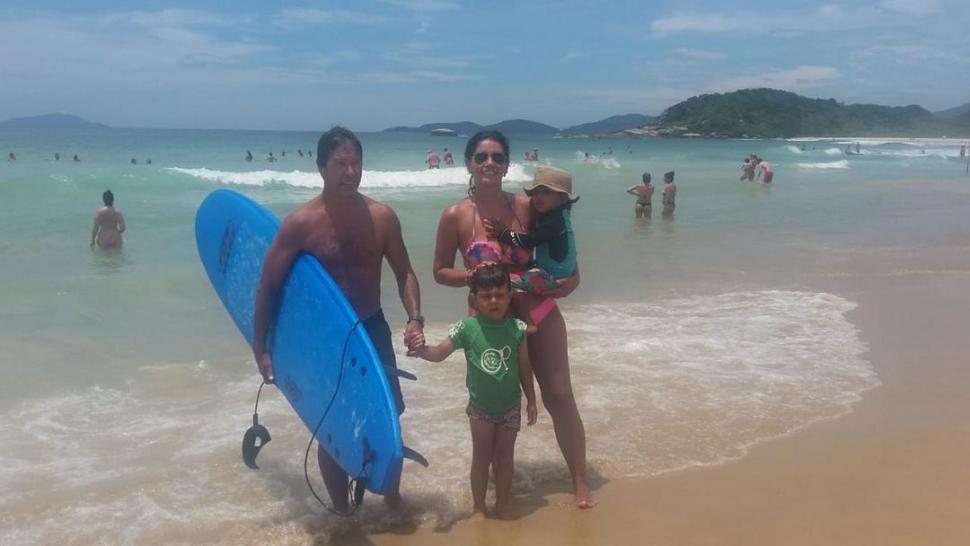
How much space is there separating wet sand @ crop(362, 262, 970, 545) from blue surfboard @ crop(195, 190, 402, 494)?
Result: 540mm

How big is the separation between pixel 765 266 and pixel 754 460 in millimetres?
6233

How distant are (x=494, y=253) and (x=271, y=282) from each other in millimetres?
900

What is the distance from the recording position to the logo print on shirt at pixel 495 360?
315cm

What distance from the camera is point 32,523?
3447mm

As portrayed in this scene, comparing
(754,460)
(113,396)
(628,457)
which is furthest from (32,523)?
(754,460)

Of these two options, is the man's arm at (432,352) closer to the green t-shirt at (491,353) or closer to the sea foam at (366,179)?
the green t-shirt at (491,353)

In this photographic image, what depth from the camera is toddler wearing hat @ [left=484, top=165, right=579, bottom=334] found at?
320 centimetres

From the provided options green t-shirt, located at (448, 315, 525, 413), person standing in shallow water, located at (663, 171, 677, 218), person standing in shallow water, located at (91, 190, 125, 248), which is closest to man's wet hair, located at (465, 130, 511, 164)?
green t-shirt, located at (448, 315, 525, 413)

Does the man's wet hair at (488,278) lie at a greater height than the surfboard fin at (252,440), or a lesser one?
greater

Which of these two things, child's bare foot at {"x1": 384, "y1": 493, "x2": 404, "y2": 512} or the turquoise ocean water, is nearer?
child's bare foot at {"x1": 384, "y1": 493, "x2": 404, "y2": 512}

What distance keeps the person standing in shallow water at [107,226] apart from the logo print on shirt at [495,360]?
8837mm

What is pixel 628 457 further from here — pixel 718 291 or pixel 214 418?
pixel 718 291

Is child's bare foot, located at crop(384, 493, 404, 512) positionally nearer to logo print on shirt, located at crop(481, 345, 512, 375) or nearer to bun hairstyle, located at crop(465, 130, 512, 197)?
logo print on shirt, located at crop(481, 345, 512, 375)

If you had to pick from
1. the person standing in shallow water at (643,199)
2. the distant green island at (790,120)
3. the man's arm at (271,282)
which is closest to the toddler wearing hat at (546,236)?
the man's arm at (271,282)
